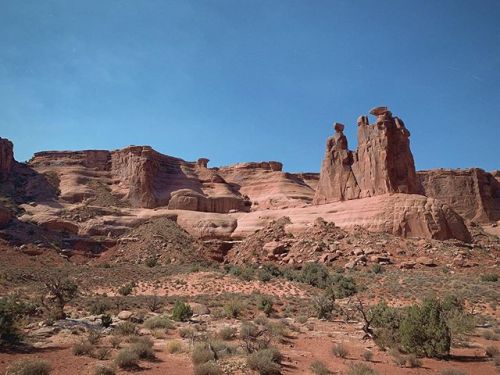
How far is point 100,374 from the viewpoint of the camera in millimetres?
10320

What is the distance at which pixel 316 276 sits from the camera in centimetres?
3141

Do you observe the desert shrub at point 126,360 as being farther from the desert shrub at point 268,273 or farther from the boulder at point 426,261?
the boulder at point 426,261

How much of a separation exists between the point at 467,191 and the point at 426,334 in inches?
3227

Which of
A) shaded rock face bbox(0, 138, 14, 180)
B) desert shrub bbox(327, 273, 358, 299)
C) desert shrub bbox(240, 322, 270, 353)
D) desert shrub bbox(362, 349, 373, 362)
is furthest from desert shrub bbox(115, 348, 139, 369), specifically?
shaded rock face bbox(0, 138, 14, 180)

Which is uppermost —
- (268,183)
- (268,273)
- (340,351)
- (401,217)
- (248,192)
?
(268,183)

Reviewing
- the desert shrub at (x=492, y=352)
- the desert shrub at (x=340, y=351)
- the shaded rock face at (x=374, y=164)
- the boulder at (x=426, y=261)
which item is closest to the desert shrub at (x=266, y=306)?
the desert shrub at (x=340, y=351)

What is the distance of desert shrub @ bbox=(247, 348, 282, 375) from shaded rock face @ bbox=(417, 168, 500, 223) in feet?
260

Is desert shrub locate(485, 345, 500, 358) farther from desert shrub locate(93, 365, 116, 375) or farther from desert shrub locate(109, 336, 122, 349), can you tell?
desert shrub locate(109, 336, 122, 349)

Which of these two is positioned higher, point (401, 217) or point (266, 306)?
point (401, 217)

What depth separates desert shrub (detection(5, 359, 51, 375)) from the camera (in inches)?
385

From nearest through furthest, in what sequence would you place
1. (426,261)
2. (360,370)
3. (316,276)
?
(360,370) < (316,276) < (426,261)

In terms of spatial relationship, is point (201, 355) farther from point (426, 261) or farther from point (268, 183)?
point (268, 183)

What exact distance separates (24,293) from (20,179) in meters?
49.6

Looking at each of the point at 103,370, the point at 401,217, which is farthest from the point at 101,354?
the point at 401,217
